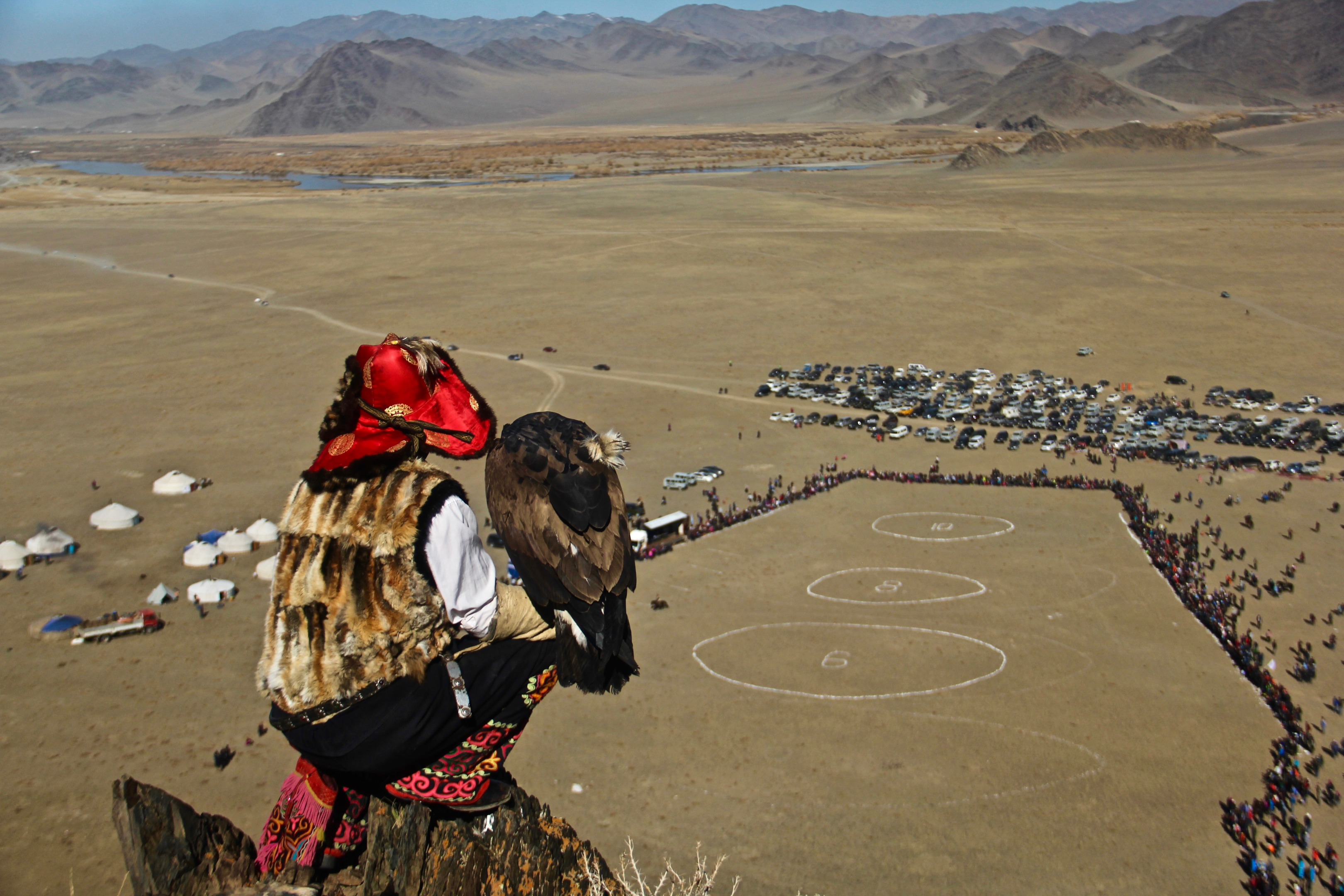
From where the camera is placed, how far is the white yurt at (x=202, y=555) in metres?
23.2

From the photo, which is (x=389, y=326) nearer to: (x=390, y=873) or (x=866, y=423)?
(x=866, y=423)

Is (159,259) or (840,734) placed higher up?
(159,259)

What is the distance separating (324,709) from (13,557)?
2554cm

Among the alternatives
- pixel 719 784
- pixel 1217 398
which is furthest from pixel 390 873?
pixel 1217 398

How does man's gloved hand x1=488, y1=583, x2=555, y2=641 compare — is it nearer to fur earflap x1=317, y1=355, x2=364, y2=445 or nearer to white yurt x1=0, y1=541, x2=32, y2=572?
fur earflap x1=317, y1=355, x2=364, y2=445

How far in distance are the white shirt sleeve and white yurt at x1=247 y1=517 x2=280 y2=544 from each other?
23.4 metres

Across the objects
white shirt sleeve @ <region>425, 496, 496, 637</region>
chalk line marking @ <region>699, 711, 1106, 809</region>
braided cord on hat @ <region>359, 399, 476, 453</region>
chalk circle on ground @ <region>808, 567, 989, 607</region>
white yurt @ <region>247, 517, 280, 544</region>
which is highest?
braided cord on hat @ <region>359, 399, 476, 453</region>

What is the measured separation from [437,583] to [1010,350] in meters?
44.4

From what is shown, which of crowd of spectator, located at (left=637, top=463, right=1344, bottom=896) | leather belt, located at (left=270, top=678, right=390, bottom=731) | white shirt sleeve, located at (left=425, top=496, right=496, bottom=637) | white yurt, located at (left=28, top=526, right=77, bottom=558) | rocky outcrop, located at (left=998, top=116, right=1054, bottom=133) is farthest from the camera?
rocky outcrop, located at (left=998, top=116, right=1054, bottom=133)

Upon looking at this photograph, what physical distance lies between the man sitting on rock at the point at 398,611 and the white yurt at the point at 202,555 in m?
22.4

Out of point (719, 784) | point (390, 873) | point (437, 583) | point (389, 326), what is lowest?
point (719, 784)

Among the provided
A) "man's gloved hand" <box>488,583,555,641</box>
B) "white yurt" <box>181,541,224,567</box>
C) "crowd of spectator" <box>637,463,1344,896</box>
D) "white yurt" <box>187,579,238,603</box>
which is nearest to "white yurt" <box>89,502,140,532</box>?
"white yurt" <box>181,541,224,567</box>

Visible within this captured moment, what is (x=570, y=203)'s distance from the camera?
279ft

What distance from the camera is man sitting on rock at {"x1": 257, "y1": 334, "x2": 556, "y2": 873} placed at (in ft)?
9.62
